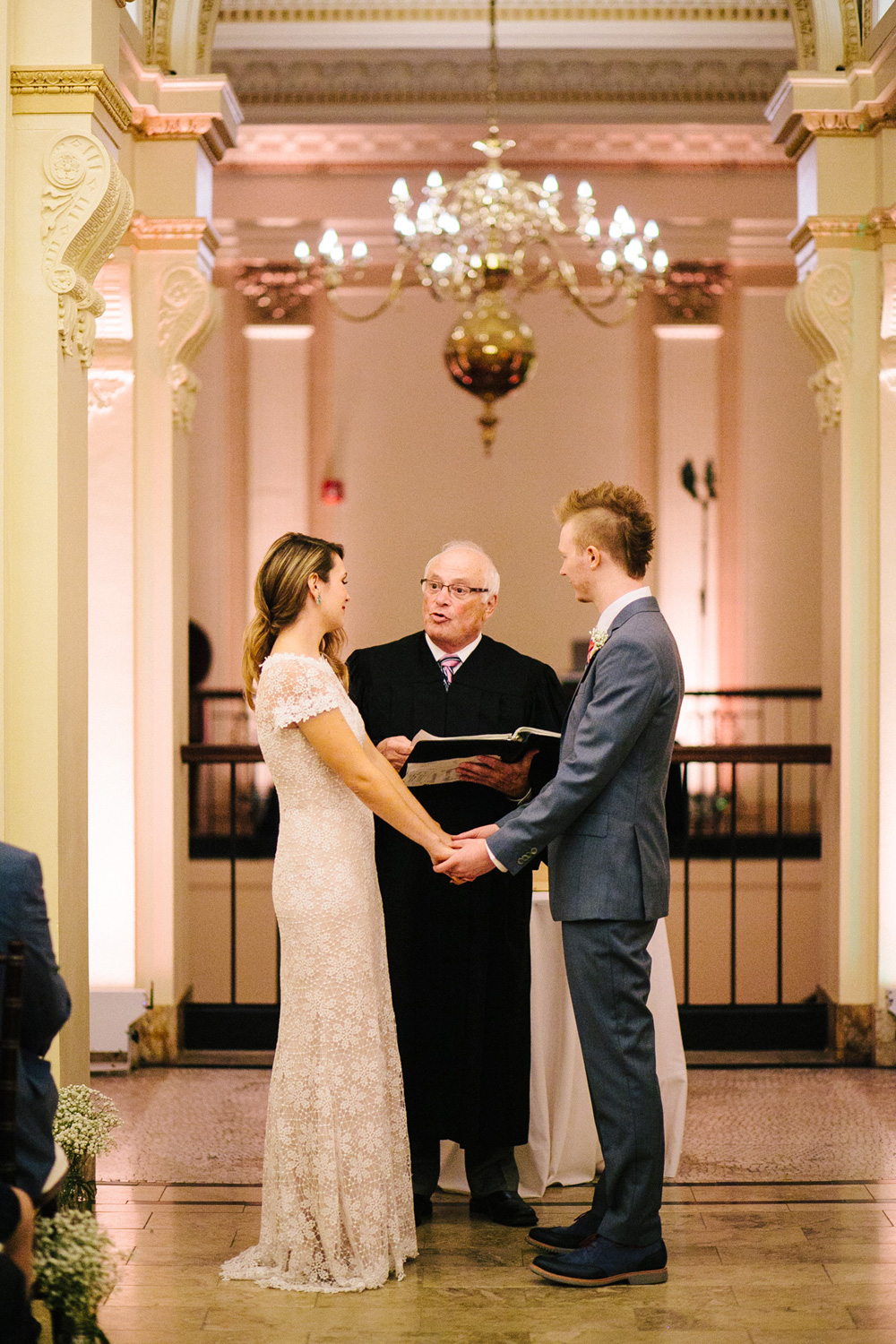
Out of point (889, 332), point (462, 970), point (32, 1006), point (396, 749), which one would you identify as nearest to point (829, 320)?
point (889, 332)

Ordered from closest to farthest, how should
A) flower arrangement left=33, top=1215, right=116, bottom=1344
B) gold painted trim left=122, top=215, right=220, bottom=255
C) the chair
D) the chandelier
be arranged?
1. the chair
2. flower arrangement left=33, top=1215, right=116, bottom=1344
3. gold painted trim left=122, top=215, right=220, bottom=255
4. the chandelier

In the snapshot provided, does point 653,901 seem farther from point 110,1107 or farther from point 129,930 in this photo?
point 129,930

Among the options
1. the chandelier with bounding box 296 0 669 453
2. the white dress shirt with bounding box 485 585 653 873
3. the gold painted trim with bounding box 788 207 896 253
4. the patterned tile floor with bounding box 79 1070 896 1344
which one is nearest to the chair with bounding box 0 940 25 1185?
the patterned tile floor with bounding box 79 1070 896 1344

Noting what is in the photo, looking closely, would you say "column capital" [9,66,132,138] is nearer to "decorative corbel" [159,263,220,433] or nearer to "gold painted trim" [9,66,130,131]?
"gold painted trim" [9,66,130,131]

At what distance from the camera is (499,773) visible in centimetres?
372

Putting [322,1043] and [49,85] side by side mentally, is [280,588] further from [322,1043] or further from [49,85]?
[49,85]

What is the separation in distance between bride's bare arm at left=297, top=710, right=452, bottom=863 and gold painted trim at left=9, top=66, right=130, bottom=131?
1.73 metres

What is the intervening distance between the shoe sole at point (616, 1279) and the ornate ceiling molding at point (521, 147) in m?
8.05

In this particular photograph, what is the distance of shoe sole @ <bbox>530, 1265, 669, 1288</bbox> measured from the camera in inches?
133

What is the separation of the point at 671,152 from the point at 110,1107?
814 cm

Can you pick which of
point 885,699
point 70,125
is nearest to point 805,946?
point 885,699

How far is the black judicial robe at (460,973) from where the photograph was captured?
12.6 ft

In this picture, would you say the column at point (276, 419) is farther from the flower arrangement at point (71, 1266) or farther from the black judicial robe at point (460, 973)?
the flower arrangement at point (71, 1266)

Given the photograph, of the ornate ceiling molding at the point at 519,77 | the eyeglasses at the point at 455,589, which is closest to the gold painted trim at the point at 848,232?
the eyeglasses at the point at 455,589
